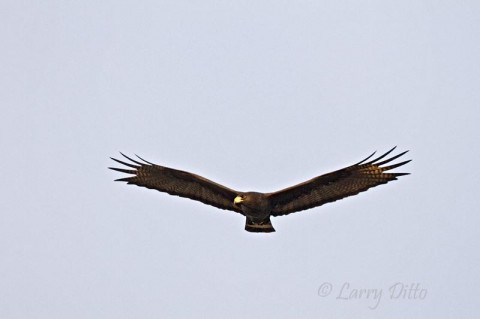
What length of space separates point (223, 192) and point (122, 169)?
216cm

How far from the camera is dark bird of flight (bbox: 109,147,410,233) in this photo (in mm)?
26000

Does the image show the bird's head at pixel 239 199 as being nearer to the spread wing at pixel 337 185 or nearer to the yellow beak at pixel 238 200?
the yellow beak at pixel 238 200

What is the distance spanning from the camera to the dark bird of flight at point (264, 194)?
85.3 ft

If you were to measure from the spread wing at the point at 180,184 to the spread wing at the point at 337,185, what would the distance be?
1.02 meters

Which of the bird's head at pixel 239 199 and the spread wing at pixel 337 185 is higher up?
the spread wing at pixel 337 185

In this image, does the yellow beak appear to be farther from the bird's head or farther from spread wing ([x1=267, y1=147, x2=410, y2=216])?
spread wing ([x1=267, y1=147, x2=410, y2=216])

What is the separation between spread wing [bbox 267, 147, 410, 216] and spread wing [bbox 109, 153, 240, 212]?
1019 mm

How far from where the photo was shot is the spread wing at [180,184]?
26641 millimetres

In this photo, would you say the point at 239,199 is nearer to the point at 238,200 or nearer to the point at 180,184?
the point at 238,200

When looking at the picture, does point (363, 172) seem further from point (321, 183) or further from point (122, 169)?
point (122, 169)

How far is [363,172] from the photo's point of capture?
26031 mm

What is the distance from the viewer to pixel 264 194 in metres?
26.2

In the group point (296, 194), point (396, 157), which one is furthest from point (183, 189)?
point (396, 157)

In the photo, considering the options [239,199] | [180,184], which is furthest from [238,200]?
[180,184]
